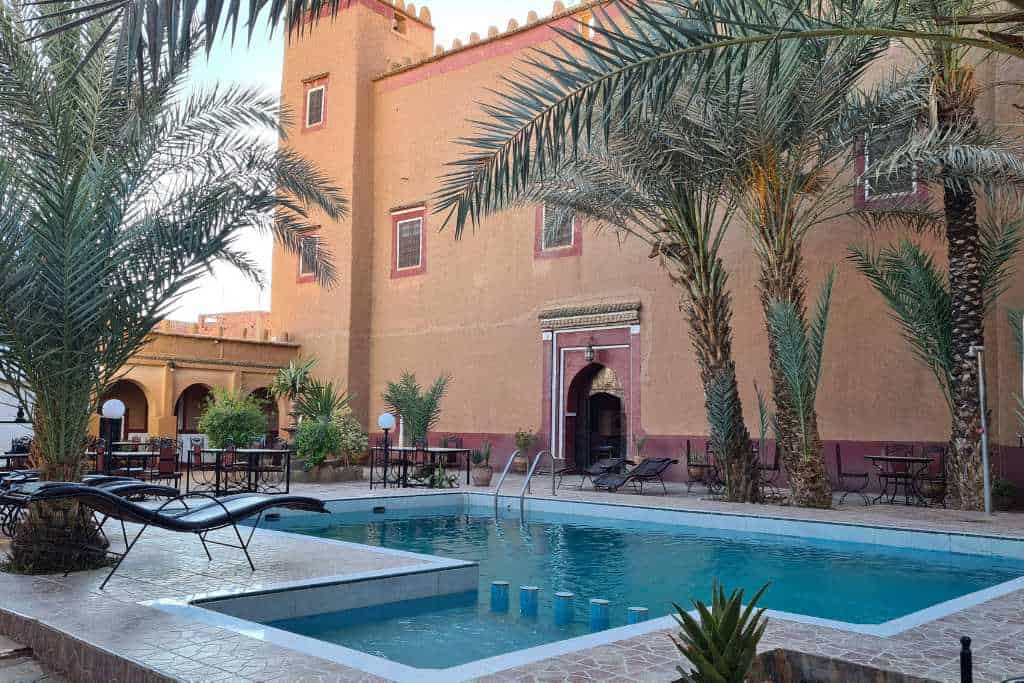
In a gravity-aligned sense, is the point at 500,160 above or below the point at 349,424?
above

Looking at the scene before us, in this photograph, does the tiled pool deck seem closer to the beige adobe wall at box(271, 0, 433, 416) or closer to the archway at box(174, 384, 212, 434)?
the beige adobe wall at box(271, 0, 433, 416)

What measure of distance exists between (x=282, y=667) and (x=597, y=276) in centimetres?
1410

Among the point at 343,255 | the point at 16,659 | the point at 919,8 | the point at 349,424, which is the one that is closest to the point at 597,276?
the point at 349,424

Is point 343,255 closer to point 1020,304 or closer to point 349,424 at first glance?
point 349,424

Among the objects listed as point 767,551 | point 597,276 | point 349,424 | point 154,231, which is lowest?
point 767,551

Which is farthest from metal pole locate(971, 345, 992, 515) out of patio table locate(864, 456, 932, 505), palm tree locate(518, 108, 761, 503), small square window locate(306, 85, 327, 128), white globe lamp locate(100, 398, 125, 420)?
small square window locate(306, 85, 327, 128)

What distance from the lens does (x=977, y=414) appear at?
410 inches

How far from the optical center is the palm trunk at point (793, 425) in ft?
35.7

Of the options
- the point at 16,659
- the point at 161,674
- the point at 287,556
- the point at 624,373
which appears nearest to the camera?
the point at 161,674

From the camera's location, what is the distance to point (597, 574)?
7.62 m

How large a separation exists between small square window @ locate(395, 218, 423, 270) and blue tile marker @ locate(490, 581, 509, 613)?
49.9ft

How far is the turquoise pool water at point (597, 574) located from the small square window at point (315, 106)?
14.0 m

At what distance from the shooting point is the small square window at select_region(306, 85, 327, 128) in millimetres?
22641

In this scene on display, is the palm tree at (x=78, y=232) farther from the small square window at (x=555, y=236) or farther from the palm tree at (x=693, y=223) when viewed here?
the small square window at (x=555, y=236)
